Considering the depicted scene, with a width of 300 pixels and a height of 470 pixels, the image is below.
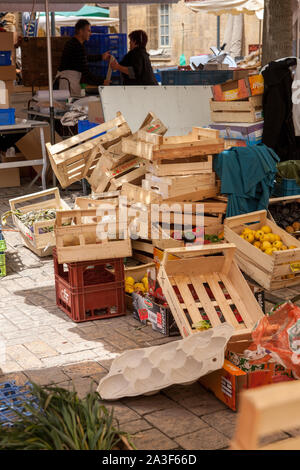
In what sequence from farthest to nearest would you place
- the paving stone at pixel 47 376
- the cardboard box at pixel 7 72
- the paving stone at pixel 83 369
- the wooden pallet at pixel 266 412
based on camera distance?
the cardboard box at pixel 7 72, the paving stone at pixel 83 369, the paving stone at pixel 47 376, the wooden pallet at pixel 266 412

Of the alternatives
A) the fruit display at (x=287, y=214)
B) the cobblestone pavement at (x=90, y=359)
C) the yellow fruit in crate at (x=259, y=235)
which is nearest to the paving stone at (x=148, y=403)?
the cobblestone pavement at (x=90, y=359)

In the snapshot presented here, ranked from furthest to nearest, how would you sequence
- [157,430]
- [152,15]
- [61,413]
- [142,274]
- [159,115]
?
[152,15]
[159,115]
[142,274]
[157,430]
[61,413]

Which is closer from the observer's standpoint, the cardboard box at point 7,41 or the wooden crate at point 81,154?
the wooden crate at point 81,154

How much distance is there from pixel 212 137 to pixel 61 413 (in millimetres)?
4378

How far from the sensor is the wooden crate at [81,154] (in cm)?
796

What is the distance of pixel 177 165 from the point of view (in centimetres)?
678

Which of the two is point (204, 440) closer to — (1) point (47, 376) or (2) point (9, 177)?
(1) point (47, 376)

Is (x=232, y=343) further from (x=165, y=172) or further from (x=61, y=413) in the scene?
(x=165, y=172)

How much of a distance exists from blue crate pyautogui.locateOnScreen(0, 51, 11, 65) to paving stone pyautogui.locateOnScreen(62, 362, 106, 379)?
7.22m

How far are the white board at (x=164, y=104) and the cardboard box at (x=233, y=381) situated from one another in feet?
19.2

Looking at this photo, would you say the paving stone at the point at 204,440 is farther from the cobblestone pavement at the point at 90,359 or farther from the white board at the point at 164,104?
the white board at the point at 164,104

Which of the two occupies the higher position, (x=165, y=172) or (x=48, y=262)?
(x=165, y=172)

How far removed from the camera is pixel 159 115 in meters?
9.76

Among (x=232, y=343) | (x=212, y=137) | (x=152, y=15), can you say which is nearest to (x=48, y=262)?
(x=212, y=137)
